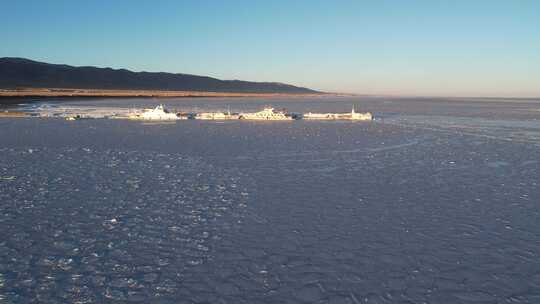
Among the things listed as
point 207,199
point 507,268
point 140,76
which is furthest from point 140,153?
point 140,76

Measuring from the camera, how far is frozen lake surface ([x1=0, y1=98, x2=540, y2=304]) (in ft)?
14.8

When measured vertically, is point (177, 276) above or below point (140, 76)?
below

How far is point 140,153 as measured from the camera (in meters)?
12.8

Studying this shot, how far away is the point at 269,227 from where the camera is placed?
632 centimetres

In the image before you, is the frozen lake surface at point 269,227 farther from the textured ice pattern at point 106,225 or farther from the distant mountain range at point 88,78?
the distant mountain range at point 88,78

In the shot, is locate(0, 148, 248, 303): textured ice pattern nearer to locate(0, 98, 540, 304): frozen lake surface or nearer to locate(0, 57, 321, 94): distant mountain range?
locate(0, 98, 540, 304): frozen lake surface

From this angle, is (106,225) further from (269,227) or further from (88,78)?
(88,78)

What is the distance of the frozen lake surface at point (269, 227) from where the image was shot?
4.50m

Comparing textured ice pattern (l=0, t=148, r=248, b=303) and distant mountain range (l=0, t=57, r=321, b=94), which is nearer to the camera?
textured ice pattern (l=0, t=148, r=248, b=303)

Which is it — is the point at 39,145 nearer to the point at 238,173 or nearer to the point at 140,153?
the point at 140,153

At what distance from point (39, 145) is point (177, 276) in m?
Answer: 11.5

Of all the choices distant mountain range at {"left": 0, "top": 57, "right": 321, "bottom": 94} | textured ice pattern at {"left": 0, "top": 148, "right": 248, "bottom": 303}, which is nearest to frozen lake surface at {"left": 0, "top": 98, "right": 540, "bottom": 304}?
textured ice pattern at {"left": 0, "top": 148, "right": 248, "bottom": 303}

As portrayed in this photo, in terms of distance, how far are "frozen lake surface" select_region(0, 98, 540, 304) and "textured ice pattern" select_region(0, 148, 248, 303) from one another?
0.03 m

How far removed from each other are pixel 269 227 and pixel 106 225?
2.44 m
